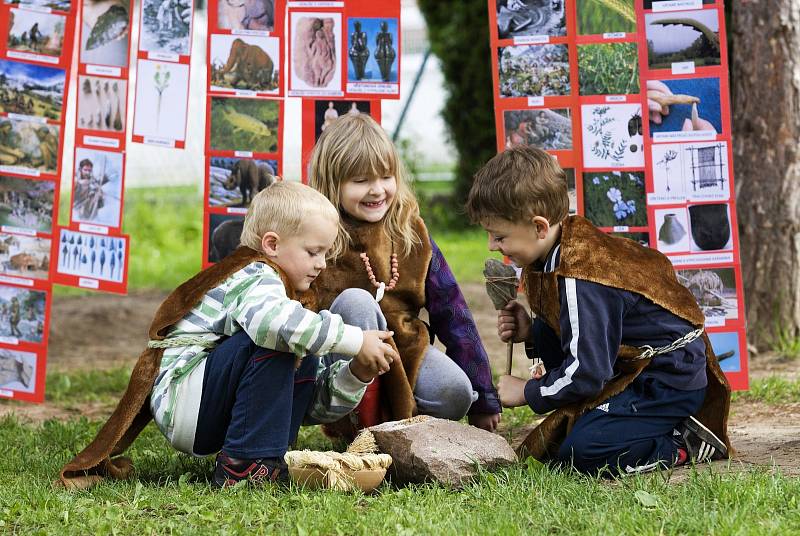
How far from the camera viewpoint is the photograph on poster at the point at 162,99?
4.63 meters

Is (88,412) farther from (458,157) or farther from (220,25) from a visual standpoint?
(458,157)

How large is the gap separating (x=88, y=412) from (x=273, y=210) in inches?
93.9

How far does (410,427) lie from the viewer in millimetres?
3404

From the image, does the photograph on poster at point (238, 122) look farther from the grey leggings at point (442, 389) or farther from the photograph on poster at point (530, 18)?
the grey leggings at point (442, 389)

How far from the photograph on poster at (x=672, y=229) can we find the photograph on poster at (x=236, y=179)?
5.75 ft

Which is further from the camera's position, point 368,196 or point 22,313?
point 22,313

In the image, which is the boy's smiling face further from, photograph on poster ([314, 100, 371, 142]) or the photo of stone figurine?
photograph on poster ([314, 100, 371, 142])

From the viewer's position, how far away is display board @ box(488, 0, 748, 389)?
14.4ft

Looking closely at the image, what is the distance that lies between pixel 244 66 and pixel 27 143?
3.83ft

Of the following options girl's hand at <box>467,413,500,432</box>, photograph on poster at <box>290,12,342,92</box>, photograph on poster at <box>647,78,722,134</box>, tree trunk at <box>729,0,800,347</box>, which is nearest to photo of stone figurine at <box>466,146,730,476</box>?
girl's hand at <box>467,413,500,432</box>

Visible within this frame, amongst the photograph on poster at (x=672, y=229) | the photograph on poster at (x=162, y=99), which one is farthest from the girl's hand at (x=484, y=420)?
the photograph on poster at (x=162, y=99)

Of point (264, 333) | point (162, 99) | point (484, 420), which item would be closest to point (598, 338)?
point (484, 420)

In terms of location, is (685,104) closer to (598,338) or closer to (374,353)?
(598,338)

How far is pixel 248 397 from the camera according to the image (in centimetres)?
331
